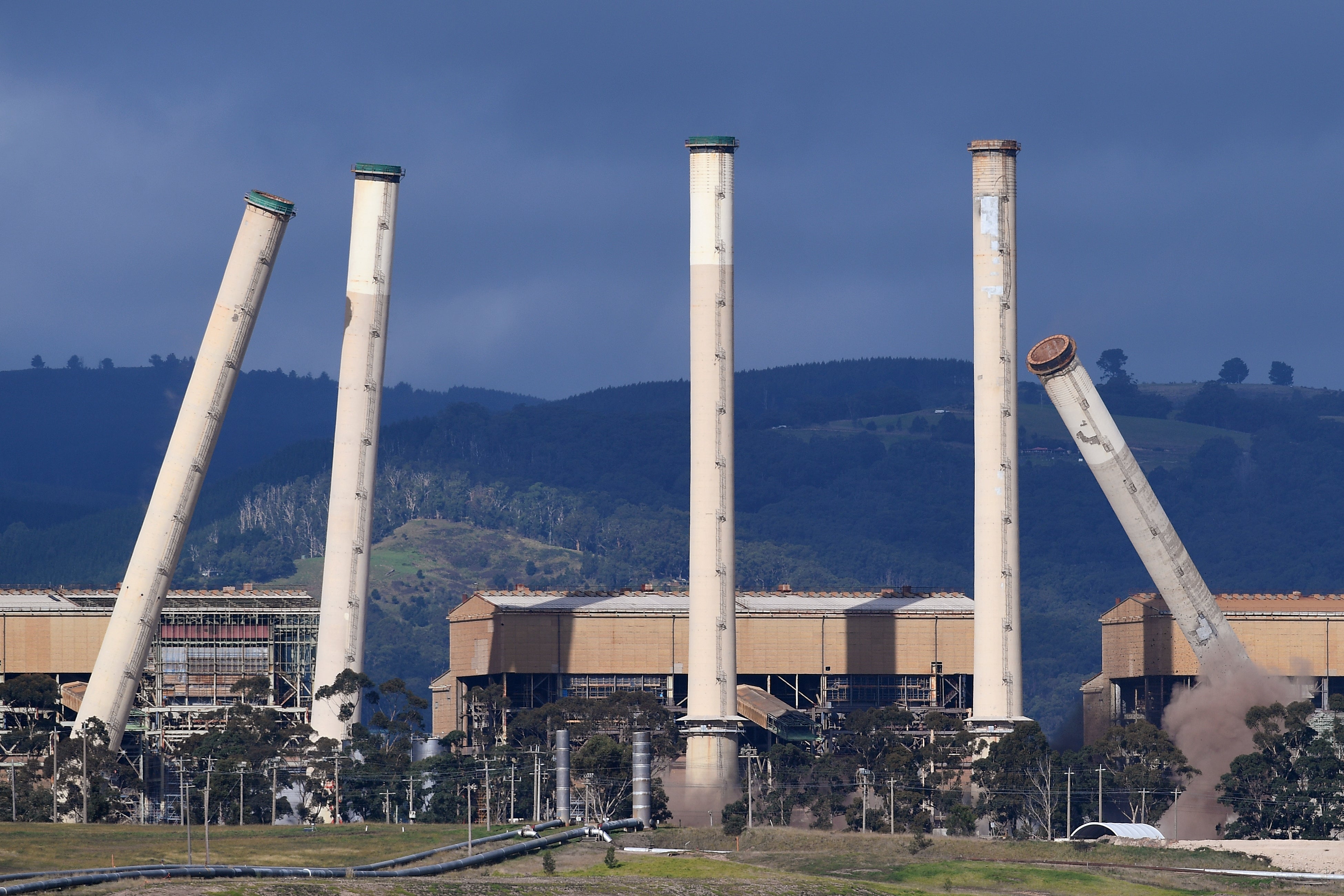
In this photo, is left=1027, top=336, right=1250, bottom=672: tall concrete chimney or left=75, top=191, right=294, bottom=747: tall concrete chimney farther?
left=1027, top=336, right=1250, bottom=672: tall concrete chimney

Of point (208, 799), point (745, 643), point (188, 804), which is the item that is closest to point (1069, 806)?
point (745, 643)

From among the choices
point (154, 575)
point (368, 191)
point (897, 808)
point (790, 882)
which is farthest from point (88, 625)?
point (790, 882)

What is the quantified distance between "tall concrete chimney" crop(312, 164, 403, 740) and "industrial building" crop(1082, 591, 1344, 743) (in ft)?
191

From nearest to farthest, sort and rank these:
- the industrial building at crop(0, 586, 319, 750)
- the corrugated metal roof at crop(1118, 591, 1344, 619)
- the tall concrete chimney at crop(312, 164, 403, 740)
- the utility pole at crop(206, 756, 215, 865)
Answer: the utility pole at crop(206, 756, 215, 865) < the tall concrete chimney at crop(312, 164, 403, 740) < the industrial building at crop(0, 586, 319, 750) < the corrugated metal roof at crop(1118, 591, 1344, 619)

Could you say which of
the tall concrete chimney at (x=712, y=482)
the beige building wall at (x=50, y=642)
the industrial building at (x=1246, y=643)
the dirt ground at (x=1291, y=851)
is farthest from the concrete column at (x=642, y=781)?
the beige building wall at (x=50, y=642)

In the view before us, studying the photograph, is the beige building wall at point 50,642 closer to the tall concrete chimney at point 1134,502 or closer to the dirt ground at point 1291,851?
the tall concrete chimney at point 1134,502

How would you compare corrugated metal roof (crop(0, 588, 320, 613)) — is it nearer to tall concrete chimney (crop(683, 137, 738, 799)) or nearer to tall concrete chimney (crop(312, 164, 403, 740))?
tall concrete chimney (crop(312, 164, 403, 740))

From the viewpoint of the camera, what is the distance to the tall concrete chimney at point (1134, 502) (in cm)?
13688

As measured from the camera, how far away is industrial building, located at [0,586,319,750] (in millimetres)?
153625

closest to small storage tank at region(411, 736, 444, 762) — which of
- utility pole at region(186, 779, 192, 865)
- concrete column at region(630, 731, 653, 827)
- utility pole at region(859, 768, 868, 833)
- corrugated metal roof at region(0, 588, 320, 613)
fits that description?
utility pole at region(186, 779, 192, 865)

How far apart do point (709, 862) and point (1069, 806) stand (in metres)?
28.8

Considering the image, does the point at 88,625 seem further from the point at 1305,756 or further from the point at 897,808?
the point at 1305,756

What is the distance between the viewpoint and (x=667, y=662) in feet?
532

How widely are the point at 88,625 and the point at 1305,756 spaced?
87914 mm
